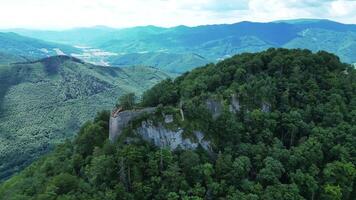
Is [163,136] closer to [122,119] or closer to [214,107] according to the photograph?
[122,119]

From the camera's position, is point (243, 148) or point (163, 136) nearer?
point (163, 136)

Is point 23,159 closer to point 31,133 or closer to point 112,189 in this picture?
point 31,133

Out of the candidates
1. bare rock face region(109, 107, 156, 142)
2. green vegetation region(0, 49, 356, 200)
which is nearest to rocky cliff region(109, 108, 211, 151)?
bare rock face region(109, 107, 156, 142)

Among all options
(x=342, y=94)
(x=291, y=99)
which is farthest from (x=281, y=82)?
(x=342, y=94)

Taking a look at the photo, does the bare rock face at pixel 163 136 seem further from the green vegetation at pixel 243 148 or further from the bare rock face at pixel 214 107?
the bare rock face at pixel 214 107

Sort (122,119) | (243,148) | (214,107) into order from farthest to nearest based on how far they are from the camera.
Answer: (214,107), (243,148), (122,119)

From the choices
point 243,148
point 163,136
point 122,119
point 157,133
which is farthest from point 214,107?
point 122,119

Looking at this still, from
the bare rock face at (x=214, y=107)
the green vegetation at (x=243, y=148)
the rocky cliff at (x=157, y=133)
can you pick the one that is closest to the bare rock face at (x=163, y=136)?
the rocky cliff at (x=157, y=133)
